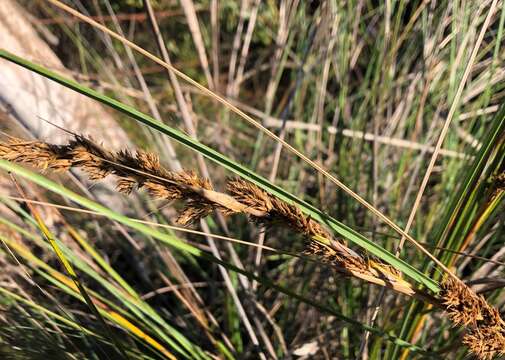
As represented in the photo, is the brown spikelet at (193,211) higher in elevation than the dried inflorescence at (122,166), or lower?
lower

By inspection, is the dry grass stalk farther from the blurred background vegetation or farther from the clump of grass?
the blurred background vegetation

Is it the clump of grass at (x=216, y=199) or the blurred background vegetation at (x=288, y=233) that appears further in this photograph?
the blurred background vegetation at (x=288, y=233)

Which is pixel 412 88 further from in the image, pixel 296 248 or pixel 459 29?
pixel 296 248

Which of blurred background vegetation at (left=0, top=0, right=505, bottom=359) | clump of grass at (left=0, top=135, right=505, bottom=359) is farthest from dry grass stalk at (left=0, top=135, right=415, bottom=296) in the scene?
blurred background vegetation at (left=0, top=0, right=505, bottom=359)

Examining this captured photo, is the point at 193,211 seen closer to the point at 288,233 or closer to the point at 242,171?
the point at 242,171

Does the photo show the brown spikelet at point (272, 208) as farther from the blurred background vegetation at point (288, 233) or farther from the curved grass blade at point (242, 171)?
the blurred background vegetation at point (288, 233)

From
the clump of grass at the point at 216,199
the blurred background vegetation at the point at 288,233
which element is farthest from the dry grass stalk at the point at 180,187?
the blurred background vegetation at the point at 288,233

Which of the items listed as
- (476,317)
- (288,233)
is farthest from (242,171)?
(288,233)

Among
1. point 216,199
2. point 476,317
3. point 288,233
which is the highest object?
point 216,199
